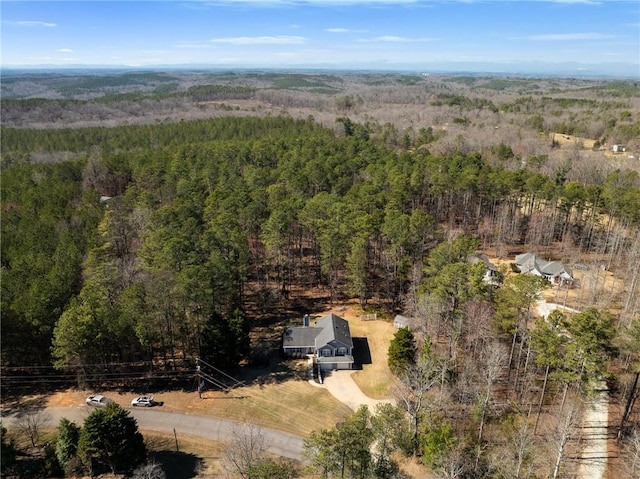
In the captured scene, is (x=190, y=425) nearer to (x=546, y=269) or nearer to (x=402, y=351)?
(x=402, y=351)

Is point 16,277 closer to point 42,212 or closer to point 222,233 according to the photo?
point 222,233

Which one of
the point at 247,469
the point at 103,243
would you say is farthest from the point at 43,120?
the point at 247,469

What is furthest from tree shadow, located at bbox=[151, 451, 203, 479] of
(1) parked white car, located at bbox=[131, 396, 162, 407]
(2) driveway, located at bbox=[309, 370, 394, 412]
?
(2) driveway, located at bbox=[309, 370, 394, 412]

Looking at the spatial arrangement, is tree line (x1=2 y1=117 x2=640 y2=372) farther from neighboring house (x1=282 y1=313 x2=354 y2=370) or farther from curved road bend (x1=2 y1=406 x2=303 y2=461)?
neighboring house (x1=282 y1=313 x2=354 y2=370)

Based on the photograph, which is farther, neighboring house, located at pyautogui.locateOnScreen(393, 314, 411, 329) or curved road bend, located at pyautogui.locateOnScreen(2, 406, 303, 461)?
neighboring house, located at pyautogui.locateOnScreen(393, 314, 411, 329)

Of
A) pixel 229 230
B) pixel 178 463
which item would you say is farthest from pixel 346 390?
pixel 229 230
